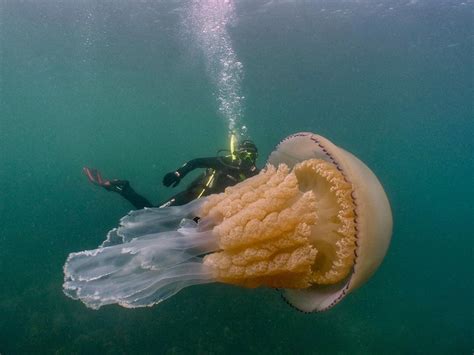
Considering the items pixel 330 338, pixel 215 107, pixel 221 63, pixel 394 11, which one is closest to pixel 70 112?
pixel 215 107

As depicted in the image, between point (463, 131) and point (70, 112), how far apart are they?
47.5 m

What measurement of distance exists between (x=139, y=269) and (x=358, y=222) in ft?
4.55

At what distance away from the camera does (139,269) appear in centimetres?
252

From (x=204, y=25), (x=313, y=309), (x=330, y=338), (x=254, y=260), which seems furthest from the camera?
(x=204, y=25)

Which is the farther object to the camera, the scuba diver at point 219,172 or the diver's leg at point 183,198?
the diver's leg at point 183,198

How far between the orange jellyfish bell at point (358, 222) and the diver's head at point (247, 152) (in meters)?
2.52

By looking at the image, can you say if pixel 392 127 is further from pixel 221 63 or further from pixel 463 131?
pixel 221 63

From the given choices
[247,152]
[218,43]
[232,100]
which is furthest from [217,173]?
[232,100]

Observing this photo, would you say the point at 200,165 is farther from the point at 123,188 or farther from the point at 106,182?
the point at 106,182

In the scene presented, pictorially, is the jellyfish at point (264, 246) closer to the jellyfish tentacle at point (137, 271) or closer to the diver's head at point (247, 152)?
the jellyfish tentacle at point (137, 271)

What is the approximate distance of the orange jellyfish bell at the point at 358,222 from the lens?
2227 millimetres

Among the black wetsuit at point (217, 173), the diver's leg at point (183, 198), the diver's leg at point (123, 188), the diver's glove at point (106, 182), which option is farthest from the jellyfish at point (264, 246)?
the diver's glove at point (106, 182)

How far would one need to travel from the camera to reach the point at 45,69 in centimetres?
2828

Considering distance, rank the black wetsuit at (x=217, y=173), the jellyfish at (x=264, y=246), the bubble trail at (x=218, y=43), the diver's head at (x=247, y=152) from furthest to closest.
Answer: the bubble trail at (x=218, y=43) < the diver's head at (x=247, y=152) < the black wetsuit at (x=217, y=173) < the jellyfish at (x=264, y=246)
